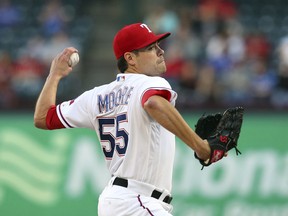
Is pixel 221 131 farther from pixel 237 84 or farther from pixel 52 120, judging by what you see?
pixel 237 84

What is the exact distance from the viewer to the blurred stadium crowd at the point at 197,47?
12062 millimetres

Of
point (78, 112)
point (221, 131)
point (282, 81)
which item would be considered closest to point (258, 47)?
point (282, 81)

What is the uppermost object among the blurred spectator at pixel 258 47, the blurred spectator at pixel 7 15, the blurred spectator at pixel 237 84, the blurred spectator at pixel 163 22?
the blurred spectator at pixel 7 15

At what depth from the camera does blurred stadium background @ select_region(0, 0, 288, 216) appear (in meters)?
10.5

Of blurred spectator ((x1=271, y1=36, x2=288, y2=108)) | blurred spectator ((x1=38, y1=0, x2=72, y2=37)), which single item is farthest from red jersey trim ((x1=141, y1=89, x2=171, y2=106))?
blurred spectator ((x1=38, y1=0, x2=72, y2=37))

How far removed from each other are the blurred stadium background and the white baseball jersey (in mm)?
5252

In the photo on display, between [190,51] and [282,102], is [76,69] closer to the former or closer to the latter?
[190,51]

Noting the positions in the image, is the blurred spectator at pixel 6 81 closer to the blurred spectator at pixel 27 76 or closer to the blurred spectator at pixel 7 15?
the blurred spectator at pixel 27 76

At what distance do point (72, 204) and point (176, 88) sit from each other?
9.41ft

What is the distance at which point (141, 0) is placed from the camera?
55.4 ft

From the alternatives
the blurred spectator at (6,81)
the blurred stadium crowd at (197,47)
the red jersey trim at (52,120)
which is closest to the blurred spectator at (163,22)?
the blurred stadium crowd at (197,47)

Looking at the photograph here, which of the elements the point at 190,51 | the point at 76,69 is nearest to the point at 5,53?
the point at 76,69

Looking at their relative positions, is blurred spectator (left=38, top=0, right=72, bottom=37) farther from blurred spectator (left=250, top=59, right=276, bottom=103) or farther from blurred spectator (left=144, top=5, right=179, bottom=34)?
blurred spectator (left=250, top=59, right=276, bottom=103)

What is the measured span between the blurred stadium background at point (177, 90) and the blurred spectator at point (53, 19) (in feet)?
0.09
